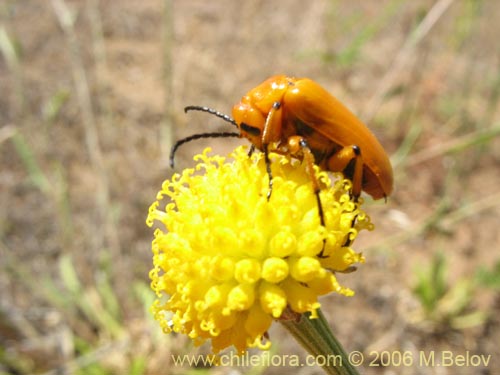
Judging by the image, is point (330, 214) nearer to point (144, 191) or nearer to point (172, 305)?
point (172, 305)

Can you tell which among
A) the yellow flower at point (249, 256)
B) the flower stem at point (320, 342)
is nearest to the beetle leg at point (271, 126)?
the yellow flower at point (249, 256)

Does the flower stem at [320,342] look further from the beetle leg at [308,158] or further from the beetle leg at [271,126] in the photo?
the beetle leg at [271,126]

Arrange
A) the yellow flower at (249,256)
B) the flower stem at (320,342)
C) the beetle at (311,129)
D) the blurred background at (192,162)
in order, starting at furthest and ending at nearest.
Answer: the blurred background at (192,162) < the beetle at (311,129) < the flower stem at (320,342) < the yellow flower at (249,256)

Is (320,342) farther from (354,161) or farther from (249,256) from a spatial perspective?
(354,161)

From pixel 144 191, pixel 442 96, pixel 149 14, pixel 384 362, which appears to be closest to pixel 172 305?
pixel 384 362

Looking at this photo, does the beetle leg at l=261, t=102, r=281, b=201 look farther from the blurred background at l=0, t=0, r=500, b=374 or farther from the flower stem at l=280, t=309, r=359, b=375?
the blurred background at l=0, t=0, r=500, b=374

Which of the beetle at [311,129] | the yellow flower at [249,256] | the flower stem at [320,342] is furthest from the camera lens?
the beetle at [311,129]

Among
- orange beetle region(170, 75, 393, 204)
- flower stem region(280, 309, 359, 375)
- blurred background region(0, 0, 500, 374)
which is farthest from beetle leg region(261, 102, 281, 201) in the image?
blurred background region(0, 0, 500, 374)
